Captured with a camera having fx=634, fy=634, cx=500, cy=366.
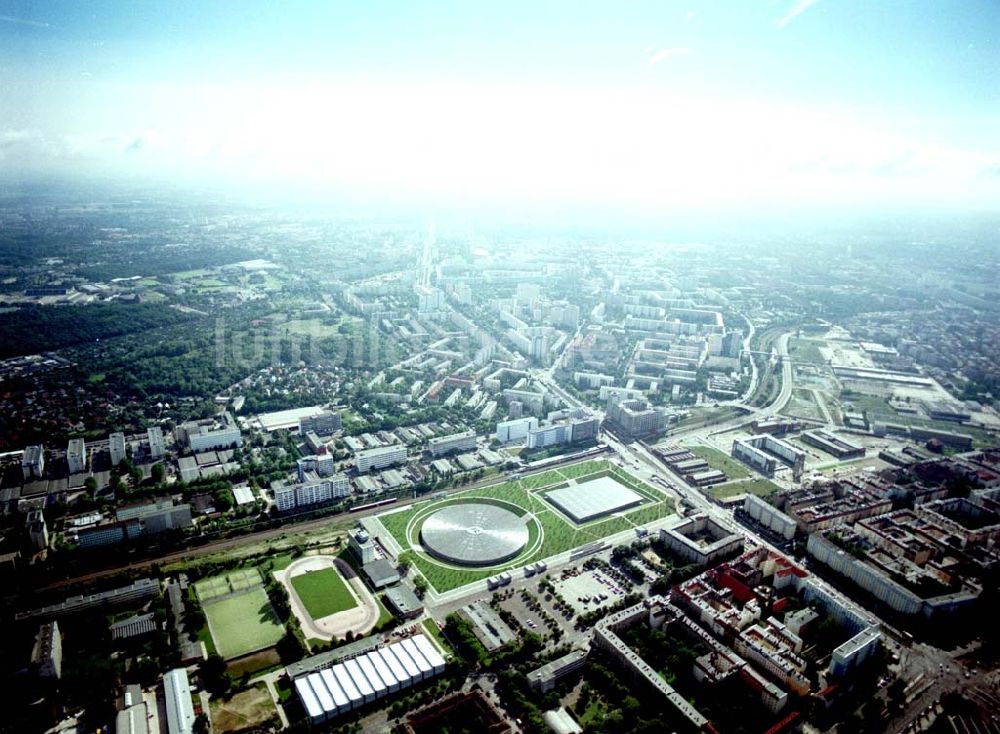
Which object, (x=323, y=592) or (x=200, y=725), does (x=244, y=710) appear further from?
(x=323, y=592)

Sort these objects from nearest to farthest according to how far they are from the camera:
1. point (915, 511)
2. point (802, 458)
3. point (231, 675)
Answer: point (231, 675) → point (915, 511) → point (802, 458)

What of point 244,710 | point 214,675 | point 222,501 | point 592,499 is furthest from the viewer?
point 592,499

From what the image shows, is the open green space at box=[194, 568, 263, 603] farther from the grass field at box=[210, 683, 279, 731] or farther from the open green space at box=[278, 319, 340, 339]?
the open green space at box=[278, 319, 340, 339]

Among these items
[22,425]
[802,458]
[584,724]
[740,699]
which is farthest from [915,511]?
[22,425]

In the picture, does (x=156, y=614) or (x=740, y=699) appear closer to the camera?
(x=740, y=699)

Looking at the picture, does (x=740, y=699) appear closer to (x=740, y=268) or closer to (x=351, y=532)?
(x=351, y=532)

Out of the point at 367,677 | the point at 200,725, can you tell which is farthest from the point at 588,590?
the point at 200,725
